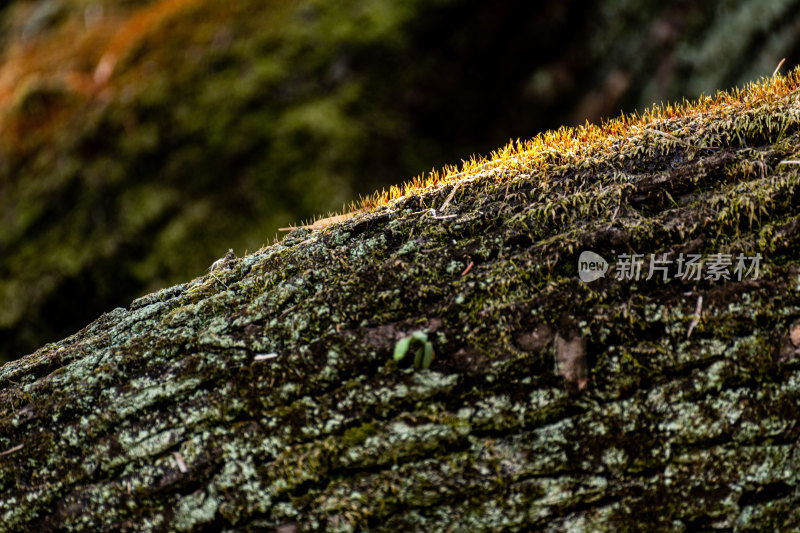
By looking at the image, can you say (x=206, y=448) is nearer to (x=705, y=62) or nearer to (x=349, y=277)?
(x=349, y=277)

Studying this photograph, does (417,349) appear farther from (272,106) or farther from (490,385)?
(272,106)

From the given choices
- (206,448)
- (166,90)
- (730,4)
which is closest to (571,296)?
(206,448)

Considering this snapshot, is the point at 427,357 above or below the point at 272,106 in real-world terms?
below

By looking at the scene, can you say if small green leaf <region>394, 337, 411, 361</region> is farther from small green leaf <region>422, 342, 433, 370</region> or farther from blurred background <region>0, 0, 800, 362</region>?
blurred background <region>0, 0, 800, 362</region>

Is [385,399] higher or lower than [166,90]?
Answer: lower

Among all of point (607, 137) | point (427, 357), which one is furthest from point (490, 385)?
point (607, 137)
